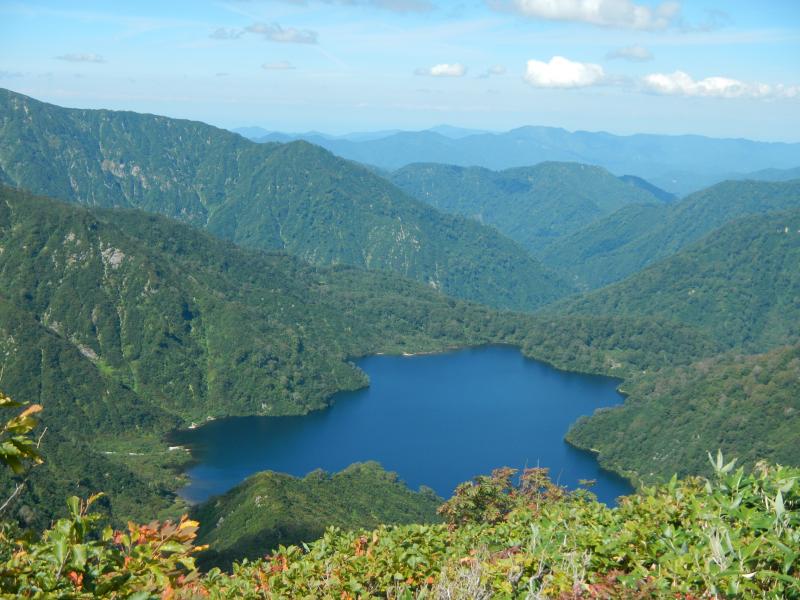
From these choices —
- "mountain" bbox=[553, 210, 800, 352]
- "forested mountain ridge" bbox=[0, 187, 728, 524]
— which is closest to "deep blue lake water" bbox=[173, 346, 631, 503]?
"forested mountain ridge" bbox=[0, 187, 728, 524]

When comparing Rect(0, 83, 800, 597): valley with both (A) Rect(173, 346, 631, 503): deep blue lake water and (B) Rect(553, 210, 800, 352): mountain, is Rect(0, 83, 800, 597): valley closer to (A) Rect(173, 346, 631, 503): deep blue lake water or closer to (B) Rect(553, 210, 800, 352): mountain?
(A) Rect(173, 346, 631, 503): deep blue lake water

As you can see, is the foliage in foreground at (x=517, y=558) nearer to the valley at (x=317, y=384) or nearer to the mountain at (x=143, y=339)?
the valley at (x=317, y=384)

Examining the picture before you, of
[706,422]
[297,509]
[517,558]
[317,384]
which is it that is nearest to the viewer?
[517,558]

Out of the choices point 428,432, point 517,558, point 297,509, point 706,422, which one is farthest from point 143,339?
point 517,558

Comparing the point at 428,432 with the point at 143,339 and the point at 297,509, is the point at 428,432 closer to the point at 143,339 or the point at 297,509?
the point at 297,509

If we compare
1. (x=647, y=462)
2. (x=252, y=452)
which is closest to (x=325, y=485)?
(x=252, y=452)
